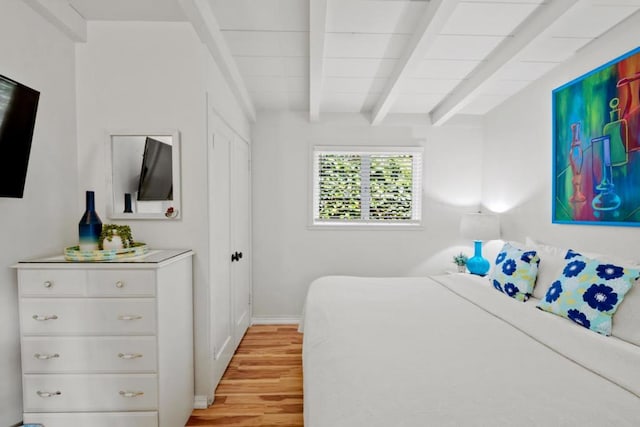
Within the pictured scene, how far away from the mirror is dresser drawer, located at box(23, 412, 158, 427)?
1.09m

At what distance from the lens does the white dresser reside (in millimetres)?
1606

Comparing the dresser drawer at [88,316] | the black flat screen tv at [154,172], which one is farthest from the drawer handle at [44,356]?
the black flat screen tv at [154,172]

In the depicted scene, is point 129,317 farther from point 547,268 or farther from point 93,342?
point 547,268

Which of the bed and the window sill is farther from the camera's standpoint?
the window sill

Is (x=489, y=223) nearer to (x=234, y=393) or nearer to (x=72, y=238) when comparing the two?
(x=234, y=393)

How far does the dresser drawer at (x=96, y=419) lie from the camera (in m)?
1.62

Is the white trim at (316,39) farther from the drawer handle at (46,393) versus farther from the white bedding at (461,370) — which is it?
the drawer handle at (46,393)

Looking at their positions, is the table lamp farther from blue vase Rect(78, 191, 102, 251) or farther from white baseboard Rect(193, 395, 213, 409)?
blue vase Rect(78, 191, 102, 251)

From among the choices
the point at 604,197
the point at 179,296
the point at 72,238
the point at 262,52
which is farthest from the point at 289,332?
the point at 604,197

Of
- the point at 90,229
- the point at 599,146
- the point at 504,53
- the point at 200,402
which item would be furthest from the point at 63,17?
the point at 599,146

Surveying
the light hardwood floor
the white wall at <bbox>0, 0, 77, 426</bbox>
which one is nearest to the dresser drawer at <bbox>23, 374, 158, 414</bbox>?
the white wall at <bbox>0, 0, 77, 426</bbox>

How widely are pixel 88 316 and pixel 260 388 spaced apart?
1.33 meters

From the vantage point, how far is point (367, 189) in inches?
152

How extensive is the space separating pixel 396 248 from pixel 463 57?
2102mm
